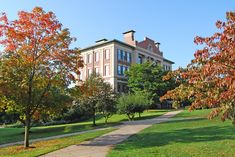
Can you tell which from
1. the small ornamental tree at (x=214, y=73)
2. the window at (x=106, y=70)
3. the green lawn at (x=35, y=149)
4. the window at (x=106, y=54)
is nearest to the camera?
the small ornamental tree at (x=214, y=73)

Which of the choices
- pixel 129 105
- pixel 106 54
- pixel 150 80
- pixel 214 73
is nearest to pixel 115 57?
pixel 106 54

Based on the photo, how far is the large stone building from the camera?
57656mm

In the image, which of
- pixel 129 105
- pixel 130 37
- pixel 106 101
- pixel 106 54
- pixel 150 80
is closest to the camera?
pixel 106 101

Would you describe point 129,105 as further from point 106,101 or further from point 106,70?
point 106,70

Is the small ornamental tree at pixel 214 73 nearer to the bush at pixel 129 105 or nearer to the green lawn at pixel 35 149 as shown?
the green lawn at pixel 35 149

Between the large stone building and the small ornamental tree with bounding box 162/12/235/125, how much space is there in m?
48.0

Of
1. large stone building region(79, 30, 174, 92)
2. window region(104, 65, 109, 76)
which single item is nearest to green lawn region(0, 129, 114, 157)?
large stone building region(79, 30, 174, 92)

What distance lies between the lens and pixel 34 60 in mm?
14203

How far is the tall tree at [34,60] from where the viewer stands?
13.8 metres

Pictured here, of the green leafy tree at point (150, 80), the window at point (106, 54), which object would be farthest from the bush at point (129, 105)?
the window at point (106, 54)

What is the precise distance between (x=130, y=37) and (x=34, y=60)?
5059 centimetres

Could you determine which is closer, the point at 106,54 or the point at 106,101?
the point at 106,101

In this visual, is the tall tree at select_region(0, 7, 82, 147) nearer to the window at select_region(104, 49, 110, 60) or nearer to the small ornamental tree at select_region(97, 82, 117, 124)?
the small ornamental tree at select_region(97, 82, 117, 124)

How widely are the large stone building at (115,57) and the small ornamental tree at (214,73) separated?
158 ft
